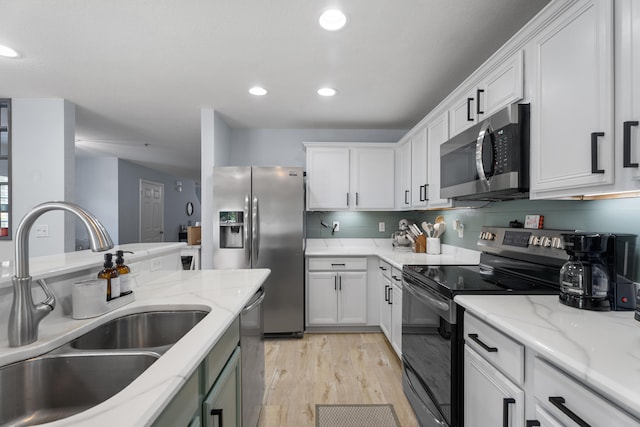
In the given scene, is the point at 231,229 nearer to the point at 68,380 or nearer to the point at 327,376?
the point at 327,376

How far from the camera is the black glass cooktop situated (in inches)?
58.9

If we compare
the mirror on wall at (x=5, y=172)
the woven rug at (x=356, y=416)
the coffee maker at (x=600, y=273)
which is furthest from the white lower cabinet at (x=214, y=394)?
the mirror on wall at (x=5, y=172)

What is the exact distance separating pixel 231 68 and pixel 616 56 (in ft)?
7.35

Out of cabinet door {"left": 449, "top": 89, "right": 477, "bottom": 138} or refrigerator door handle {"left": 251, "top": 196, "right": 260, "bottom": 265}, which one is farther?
refrigerator door handle {"left": 251, "top": 196, "right": 260, "bottom": 265}

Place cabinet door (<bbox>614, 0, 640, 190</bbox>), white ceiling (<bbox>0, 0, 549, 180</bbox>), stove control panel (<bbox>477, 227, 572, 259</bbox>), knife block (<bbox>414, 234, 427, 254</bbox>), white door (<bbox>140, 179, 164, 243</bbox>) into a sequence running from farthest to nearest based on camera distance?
white door (<bbox>140, 179, 164, 243</bbox>)
knife block (<bbox>414, 234, 427, 254</bbox>)
white ceiling (<bbox>0, 0, 549, 180</bbox>)
stove control panel (<bbox>477, 227, 572, 259</bbox>)
cabinet door (<bbox>614, 0, 640, 190</bbox>)

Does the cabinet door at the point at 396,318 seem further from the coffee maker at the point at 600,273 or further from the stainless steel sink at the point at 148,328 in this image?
the stainless steel sink at the point at 148,328

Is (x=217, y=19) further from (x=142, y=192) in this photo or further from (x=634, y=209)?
(x=142, y=192)

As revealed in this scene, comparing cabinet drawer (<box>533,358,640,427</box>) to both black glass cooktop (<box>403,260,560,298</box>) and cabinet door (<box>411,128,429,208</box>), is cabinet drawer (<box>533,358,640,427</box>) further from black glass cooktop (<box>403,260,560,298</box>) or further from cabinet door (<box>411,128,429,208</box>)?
cabinet door (<box>411,128,429,208</box>)

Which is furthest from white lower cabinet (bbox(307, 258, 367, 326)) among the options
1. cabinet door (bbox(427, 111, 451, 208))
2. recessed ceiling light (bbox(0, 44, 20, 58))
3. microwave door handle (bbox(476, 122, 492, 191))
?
recessed ceiling light (bbox(0, 44, 20, 58))

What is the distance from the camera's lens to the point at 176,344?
866 millimetres

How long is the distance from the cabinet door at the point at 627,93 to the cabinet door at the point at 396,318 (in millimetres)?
1760

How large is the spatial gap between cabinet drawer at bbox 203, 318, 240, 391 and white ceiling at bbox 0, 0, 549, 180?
5.49 ft

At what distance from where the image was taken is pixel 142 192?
7.17 m

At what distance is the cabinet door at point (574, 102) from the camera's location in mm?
1062
